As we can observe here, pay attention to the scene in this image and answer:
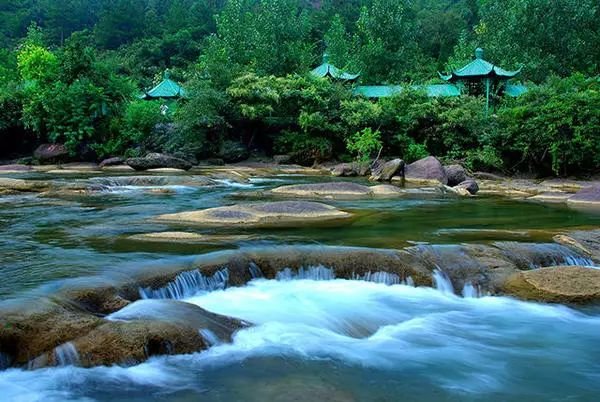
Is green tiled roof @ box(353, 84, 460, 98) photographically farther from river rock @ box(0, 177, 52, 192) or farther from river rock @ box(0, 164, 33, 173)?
river rock @ box(0, 177, 52, 192)

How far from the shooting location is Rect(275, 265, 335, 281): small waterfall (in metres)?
7.61

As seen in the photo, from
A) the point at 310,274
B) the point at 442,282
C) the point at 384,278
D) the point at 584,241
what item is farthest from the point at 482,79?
the point at 310,274

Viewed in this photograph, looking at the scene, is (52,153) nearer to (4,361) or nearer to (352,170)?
(352,170)

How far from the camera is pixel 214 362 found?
511 centimetres

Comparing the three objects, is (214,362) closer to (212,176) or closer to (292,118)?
(212,176)

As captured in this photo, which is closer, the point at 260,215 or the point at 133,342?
the point at 133,342

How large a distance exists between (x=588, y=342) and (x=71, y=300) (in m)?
5.26

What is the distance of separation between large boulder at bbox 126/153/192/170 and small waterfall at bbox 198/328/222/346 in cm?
Result: 1883

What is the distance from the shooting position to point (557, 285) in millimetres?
7168

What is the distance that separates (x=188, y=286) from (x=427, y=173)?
1387cm

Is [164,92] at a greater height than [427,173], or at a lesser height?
greater

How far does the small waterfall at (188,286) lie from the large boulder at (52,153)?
23151 millimetres

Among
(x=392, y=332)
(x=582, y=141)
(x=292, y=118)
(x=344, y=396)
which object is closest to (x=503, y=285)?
(x=392, y=332)

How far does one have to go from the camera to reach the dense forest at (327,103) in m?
23.5
